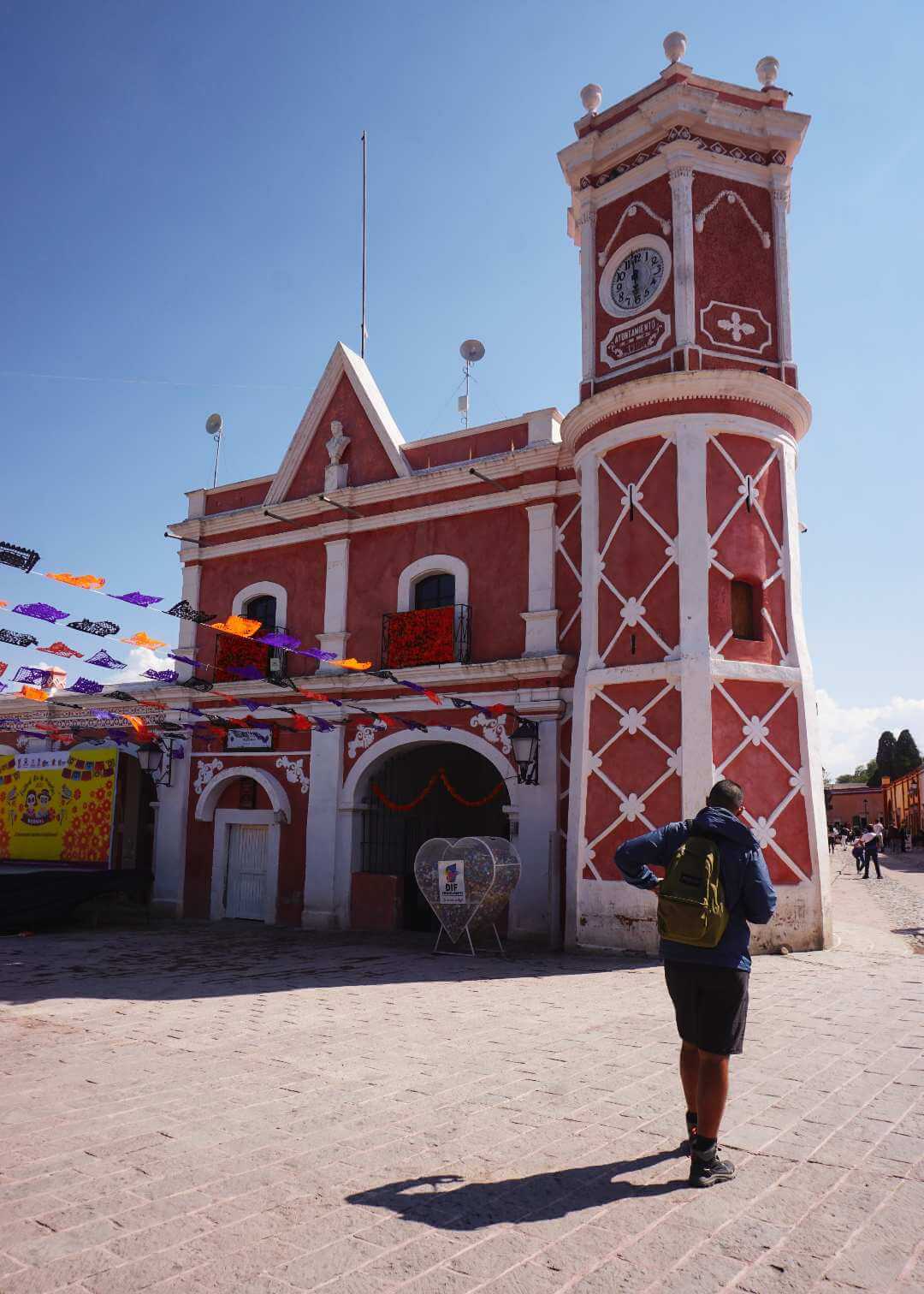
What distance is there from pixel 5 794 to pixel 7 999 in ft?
44.2

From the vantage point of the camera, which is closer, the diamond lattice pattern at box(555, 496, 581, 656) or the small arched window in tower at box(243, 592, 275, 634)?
the diamond lattice pattern at box(555, 496, 581, 656)

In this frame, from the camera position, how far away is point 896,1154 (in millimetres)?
4633

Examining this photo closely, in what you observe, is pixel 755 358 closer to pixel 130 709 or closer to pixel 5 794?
pixel 130 709

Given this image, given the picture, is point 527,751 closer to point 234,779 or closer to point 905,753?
point 234,779

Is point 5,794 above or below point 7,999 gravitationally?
above

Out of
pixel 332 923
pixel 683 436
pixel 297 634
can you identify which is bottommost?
pixel 332 923

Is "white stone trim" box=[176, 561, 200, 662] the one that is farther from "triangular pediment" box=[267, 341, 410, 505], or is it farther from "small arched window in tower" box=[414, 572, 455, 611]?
"small arched window in tower" box=[414, 572, 455, 611]

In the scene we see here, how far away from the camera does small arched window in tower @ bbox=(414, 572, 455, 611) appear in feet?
54.0

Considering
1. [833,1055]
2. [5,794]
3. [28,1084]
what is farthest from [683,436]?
[5,794]

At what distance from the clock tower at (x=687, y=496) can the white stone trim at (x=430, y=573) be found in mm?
2779

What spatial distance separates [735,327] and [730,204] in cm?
205

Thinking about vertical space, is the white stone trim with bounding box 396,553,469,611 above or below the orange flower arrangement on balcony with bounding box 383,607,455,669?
above

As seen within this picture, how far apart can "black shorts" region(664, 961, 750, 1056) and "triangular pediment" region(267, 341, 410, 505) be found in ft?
46.8

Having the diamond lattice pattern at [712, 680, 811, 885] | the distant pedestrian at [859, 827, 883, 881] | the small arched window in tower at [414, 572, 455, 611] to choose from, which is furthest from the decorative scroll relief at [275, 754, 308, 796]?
the distant pedestrian at [859, 827, 883, 881]
